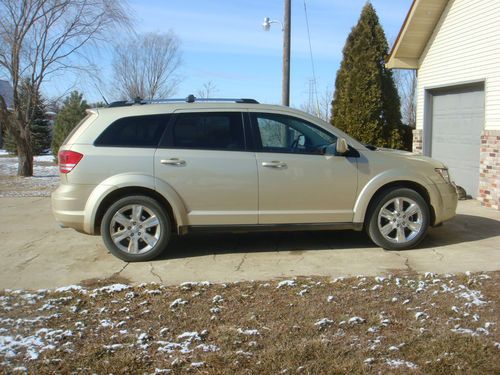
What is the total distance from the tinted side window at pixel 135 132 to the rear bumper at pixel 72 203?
57cm

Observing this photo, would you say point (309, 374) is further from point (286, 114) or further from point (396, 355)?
point (286, 114)

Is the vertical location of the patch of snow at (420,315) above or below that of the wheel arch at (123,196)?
below

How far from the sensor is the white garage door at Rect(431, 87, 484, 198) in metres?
10.1

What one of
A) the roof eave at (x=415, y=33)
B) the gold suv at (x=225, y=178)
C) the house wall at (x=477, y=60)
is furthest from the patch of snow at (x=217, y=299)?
the roof eave at (x=415, y=33)

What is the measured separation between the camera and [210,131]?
609 cm

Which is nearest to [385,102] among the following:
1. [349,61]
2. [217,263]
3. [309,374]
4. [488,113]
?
[349,61]

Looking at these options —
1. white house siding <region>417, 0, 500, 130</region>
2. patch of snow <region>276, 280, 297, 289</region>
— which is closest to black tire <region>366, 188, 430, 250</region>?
patch of snow <region>276, 280, 297, 289</region>

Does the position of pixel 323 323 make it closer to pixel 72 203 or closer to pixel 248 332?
pixel 248 332

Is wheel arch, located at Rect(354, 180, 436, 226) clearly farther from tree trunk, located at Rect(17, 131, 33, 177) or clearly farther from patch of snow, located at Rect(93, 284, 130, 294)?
tree trunk, located at Rect(17, 131, 33, 177)

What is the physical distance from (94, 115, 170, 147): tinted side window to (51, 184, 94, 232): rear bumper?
22.5 inches

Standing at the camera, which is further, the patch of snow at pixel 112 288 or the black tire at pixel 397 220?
the black tire at pixel 397 220

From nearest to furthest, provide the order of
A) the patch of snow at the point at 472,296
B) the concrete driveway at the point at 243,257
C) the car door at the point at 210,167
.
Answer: the patch of snow at the point at 472,296 < the concrete driveway at the point at 243,257 < the car door at the point at 210,167

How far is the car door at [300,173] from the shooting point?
19.8ft

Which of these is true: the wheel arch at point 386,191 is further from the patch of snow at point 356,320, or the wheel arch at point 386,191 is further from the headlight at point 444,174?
the patch of snow at point 356,320
